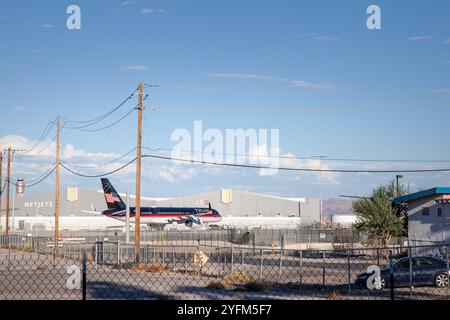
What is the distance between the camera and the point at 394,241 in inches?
1992

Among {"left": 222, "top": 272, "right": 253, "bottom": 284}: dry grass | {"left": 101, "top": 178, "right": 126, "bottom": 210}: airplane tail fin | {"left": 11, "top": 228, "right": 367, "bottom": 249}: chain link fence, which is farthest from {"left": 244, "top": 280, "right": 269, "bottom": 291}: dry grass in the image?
{"left": 101, "top": 178, "right": 126, "bottom": 210}: airplane tail fin

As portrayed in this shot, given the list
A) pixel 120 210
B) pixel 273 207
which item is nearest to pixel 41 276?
pixel 120 210

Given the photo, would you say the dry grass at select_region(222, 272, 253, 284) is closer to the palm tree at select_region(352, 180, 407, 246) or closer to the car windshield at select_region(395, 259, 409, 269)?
the car windshield at select_region(395, 259, 409, 269)

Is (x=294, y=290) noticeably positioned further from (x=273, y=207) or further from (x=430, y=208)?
(x=273, y=207)

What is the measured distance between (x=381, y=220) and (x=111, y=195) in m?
59.6

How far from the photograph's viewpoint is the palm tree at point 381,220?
50.4m

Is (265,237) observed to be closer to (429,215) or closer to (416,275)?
(429,215)

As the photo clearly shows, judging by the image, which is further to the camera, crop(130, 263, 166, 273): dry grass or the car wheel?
crop(130, 263, 166, 273): dry grass

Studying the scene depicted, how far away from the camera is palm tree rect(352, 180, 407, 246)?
5041 centimetres

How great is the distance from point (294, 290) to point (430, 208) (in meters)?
24.7

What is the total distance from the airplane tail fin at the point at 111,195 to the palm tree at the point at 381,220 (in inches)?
2271

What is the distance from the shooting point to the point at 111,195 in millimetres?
101062

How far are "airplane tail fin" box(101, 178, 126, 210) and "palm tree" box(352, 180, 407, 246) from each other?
5767 centimetres
